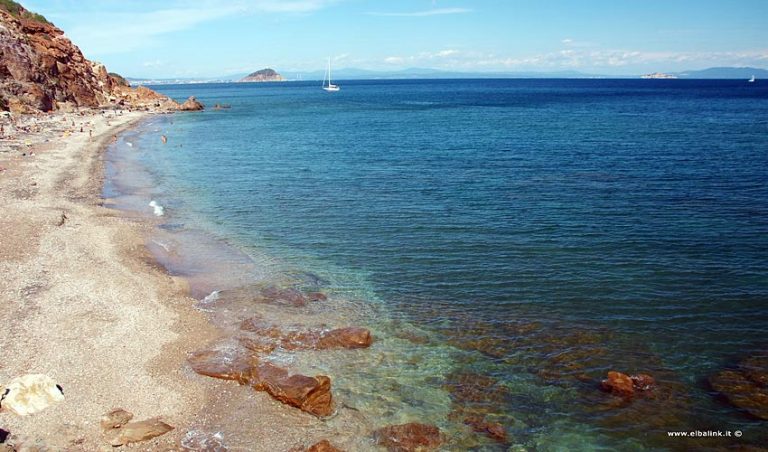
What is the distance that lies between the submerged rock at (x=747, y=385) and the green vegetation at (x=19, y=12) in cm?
11448

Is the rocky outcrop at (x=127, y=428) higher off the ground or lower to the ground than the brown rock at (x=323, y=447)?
higher

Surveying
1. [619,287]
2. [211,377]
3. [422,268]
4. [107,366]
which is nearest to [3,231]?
[107,366]

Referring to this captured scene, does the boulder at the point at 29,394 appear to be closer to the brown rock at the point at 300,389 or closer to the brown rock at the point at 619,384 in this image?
the brown rock at the point at 300,389

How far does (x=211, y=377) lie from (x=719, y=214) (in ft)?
84.9

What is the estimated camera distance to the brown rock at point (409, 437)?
12047 millimetres

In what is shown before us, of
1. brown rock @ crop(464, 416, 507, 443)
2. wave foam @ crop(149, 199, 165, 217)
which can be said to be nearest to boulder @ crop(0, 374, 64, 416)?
brown rock @ crop(464, 416, 507, 443)

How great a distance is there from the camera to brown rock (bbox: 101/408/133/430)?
12117 millimetres

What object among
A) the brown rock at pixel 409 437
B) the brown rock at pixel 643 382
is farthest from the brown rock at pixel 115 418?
the brown rock at pixel 643 382

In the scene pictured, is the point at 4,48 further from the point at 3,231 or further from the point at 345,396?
the point at 345,396

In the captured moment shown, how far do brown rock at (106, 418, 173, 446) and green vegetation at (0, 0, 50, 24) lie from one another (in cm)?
10733

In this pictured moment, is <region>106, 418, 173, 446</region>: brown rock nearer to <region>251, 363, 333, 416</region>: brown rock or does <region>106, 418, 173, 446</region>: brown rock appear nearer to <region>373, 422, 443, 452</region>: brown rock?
<region>251, 363, 333, 416</region>: brown rock

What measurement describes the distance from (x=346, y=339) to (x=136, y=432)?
6.41 meters

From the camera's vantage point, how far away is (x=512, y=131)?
66.7 metres

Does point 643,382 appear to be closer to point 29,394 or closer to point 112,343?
point 112,343
